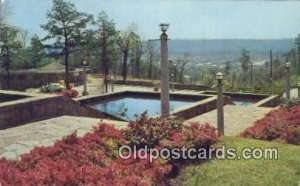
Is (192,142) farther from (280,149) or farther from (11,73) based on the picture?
(11,73)

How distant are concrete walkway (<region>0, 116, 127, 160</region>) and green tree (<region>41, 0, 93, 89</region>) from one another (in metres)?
15.7

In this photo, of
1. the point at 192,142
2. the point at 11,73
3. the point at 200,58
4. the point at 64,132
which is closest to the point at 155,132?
the point at 192,142

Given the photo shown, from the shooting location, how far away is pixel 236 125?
25.5 feet

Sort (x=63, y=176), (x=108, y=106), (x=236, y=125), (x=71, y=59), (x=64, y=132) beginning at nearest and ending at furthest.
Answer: (x=63, y=176) → (x=64, y=132) → (x=236, y=125) → (x=108, y=106) → (x=71, y=59)

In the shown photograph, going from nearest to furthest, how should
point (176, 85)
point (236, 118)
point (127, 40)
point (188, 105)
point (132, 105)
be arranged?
point (236, 118) < point (188, 105) < point (132, 105) < point (176, 85) < point (127, 40)

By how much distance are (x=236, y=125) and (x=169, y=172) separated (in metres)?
3.81

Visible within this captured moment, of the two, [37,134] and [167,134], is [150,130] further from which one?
[37,134]

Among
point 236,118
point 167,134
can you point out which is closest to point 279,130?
point 167,134

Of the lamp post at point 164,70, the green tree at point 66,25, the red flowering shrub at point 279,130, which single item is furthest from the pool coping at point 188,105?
the green tree at point 66,25

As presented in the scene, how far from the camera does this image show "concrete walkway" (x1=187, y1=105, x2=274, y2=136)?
7.56 m

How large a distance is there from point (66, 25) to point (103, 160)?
18940 mm

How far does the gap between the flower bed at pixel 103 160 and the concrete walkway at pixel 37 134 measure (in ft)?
1.29

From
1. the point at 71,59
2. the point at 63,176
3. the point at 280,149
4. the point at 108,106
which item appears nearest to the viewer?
the point at 63,176

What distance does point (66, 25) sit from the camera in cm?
2234
